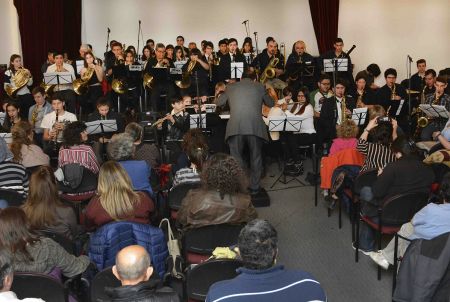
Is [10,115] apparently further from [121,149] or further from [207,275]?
[207,275]

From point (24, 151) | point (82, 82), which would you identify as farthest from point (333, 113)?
point (82, 82)

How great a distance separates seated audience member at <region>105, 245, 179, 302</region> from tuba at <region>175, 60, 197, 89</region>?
8079 mm

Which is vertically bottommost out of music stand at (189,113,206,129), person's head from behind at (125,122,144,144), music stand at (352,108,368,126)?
person's head from behind at (125,122,144,144)

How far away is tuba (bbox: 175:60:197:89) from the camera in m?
10.9

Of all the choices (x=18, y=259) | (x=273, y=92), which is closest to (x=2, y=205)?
(x=18, y=259)

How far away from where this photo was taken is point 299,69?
1103 cm

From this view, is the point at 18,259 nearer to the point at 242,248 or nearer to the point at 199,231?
the point at 199,231

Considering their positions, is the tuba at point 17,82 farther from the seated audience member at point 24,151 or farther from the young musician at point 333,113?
the young musician at point 333,113

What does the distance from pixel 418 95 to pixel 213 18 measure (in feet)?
17.6

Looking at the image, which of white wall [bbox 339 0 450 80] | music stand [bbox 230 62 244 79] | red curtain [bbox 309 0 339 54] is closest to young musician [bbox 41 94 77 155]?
music stand [bbox 230 62 244 79]

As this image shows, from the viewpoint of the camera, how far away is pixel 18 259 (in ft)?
12.1

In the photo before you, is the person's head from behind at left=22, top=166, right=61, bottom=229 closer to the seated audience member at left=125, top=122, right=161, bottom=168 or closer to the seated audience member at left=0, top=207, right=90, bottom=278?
the seated audience member at left=0, top=207, right=90, bottom=278

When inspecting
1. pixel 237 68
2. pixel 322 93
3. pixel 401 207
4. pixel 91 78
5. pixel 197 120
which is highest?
pixel 237 68

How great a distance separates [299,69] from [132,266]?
849 cm
